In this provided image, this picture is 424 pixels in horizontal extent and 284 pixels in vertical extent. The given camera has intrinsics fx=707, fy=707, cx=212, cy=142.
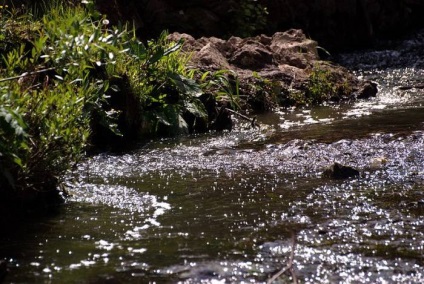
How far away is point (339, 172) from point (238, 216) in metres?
1.17

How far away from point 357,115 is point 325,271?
5.25 m

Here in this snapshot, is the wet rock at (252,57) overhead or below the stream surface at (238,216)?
overhead

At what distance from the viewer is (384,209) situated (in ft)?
14.1

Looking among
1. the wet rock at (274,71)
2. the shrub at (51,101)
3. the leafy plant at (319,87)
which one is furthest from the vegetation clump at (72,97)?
the leafy plant at (319,87)

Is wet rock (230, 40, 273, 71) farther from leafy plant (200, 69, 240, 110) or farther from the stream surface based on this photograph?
the stream surface

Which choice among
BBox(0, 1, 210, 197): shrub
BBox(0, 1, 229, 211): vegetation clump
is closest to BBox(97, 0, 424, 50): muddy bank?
BBox(0, 1, 229, 211): vegetation clump

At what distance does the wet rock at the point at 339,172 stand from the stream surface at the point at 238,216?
0.25ft

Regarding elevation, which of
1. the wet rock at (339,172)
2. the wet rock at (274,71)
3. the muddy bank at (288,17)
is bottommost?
the wet rock at (339,172)

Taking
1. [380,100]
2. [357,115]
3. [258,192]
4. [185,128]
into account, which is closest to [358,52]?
[380,100]

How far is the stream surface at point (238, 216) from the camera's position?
3.43 m

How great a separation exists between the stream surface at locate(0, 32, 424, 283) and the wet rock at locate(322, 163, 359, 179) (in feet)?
0.25

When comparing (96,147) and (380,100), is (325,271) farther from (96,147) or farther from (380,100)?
(380,100)

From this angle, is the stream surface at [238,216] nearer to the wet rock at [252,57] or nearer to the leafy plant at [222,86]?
the leafy plant at [222,86]

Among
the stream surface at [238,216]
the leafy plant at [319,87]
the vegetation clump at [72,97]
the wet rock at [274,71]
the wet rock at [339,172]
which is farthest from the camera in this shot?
the leafy plant at [319,87]
